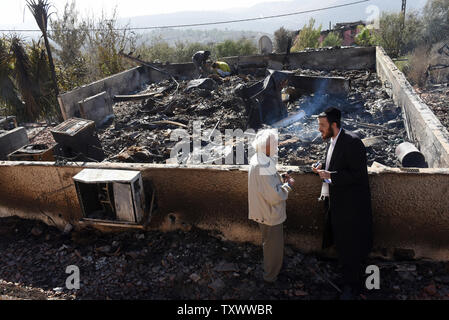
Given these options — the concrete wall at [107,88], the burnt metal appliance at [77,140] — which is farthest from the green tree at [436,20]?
the burnt metal appliance at [77,140]

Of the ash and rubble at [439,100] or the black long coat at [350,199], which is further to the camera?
the ash and rubble at [439,100]

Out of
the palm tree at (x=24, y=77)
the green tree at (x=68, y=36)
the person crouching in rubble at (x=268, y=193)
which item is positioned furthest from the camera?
the green tree at (x=68, y=36)

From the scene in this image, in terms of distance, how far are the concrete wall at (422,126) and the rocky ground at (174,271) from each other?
59.9 inches

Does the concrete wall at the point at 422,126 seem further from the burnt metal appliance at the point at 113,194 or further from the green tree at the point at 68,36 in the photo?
the green tree at the point at 68,36

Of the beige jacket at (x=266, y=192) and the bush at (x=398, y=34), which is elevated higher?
the bush at (x=398, y=34)

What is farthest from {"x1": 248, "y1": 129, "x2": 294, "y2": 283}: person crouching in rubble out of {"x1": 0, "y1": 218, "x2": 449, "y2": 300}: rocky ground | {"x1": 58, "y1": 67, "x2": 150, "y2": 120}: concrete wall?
{"x1": 58, "y1": 67, "x2": 150, "y2": 120}: concrete wall

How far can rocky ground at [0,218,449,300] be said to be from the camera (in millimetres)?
3340

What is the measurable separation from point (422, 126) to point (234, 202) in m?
3.38

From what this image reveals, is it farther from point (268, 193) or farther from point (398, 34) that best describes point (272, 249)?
point (398, 34)

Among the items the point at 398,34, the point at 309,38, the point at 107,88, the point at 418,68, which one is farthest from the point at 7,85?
the point at 398,34

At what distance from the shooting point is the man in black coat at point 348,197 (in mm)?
2898

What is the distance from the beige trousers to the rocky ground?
15 centimetres

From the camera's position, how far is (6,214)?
4957 mm

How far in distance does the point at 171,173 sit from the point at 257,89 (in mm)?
4692
